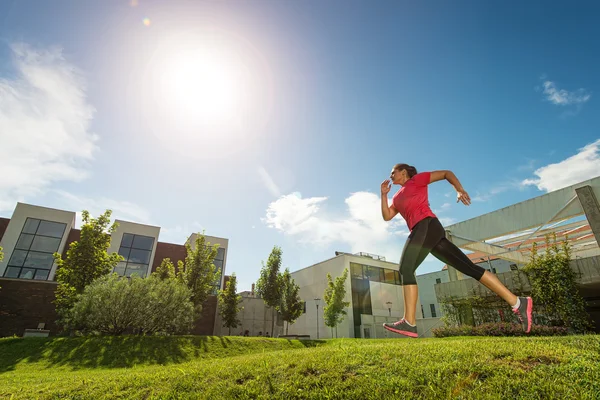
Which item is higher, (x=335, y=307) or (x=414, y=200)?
(x=335, y=307)

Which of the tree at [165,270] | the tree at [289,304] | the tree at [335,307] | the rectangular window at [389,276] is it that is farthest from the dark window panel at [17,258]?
the rectangular window at [389,276]

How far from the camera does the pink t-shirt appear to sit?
3.91m

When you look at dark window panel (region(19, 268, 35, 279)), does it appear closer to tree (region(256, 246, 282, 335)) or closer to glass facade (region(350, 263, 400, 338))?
tree (region(256, 246, 282, 335))

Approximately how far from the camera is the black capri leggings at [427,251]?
12.1ft

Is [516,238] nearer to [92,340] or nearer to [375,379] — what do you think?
[375,379]

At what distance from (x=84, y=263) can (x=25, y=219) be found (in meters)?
16.6

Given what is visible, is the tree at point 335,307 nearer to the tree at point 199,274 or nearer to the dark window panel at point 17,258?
the tree at point 199,274

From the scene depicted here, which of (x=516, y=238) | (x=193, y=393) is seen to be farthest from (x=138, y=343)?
(x=516, y=238)

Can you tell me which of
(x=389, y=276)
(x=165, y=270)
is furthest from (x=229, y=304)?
(x=389, y=276)

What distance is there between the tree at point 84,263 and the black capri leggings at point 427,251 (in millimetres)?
19137

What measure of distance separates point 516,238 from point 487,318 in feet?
23.7

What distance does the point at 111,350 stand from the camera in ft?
39.8

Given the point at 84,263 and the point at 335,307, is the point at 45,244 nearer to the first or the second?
the point at 84,263

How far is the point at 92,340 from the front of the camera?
42.7 ft
